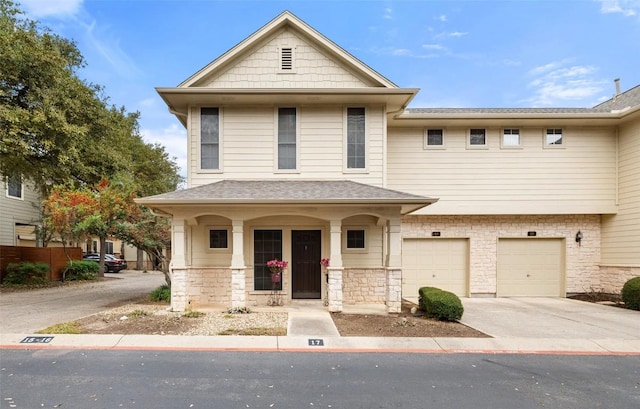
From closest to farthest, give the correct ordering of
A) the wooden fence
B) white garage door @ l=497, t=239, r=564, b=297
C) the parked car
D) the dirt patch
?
the dirt patch
white garage door @ l=497, t=239, r=564, b=297
the wooden fence
the parked car

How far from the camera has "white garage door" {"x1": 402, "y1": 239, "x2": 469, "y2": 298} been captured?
1245 centimetres

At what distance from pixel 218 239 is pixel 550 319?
9575 mm

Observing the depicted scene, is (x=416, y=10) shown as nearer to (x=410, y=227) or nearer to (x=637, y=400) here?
(x=410, y=227)

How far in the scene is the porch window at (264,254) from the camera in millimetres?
10445

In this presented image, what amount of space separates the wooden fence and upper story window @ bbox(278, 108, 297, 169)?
14.6 metres

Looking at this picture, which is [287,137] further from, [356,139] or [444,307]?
[444,307]

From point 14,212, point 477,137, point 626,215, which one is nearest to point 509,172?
point 477,137

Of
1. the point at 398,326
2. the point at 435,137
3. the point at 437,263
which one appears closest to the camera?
the point at 398,326

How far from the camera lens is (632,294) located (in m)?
10.3

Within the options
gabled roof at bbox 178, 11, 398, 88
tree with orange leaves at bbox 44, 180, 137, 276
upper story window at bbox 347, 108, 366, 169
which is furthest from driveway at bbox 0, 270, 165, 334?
upper story window at bbox 347, 108, 366, 169

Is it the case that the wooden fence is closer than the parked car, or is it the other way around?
the wooden fence

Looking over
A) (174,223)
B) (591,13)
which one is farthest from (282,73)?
(591,13)

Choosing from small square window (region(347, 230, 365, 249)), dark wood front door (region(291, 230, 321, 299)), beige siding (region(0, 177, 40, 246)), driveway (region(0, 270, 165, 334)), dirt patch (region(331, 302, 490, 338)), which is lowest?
driveway (region(0, 270, 165, 334))

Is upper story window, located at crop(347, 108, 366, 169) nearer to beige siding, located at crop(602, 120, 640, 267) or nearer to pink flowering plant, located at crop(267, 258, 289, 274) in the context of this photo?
pink flowering plant, located at crop(267, 258, 289, 274)
